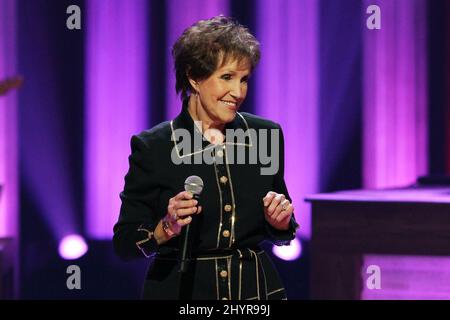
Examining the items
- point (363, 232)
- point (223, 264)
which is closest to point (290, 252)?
point (363, 232)

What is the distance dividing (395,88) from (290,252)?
0.93m

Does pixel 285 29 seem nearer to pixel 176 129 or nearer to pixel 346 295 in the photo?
pixel 346 295

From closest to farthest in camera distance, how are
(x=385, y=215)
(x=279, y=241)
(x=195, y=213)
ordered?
(x=195, y=213) < (x=279, y=241) < (x=385, y=215)

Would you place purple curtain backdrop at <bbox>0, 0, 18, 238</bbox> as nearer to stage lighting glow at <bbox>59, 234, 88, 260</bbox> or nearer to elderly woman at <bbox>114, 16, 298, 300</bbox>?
stage lighting glow at <bbox>59, 234, 88, 260</bbox>

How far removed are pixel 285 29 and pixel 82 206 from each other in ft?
4.28

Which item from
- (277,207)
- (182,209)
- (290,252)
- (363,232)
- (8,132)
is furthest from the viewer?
(8,132)

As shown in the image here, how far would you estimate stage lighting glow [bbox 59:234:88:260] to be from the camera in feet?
13.7

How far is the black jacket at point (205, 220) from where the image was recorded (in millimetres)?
1767

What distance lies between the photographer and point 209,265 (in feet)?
5.82

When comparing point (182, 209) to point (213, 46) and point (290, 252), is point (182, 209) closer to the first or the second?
point (213, 46)

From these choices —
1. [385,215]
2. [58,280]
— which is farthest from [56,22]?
[385,215]

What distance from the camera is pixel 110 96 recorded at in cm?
421

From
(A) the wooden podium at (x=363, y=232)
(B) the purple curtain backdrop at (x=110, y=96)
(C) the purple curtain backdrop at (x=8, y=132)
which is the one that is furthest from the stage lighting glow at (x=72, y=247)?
(A) the wooden podium at (x=363, y=232)

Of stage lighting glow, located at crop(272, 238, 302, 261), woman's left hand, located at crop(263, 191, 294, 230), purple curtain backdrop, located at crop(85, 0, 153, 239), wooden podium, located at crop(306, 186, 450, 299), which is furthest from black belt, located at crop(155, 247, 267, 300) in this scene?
purple curtain backdrop, located at crop(85, 0, 153, 239)
